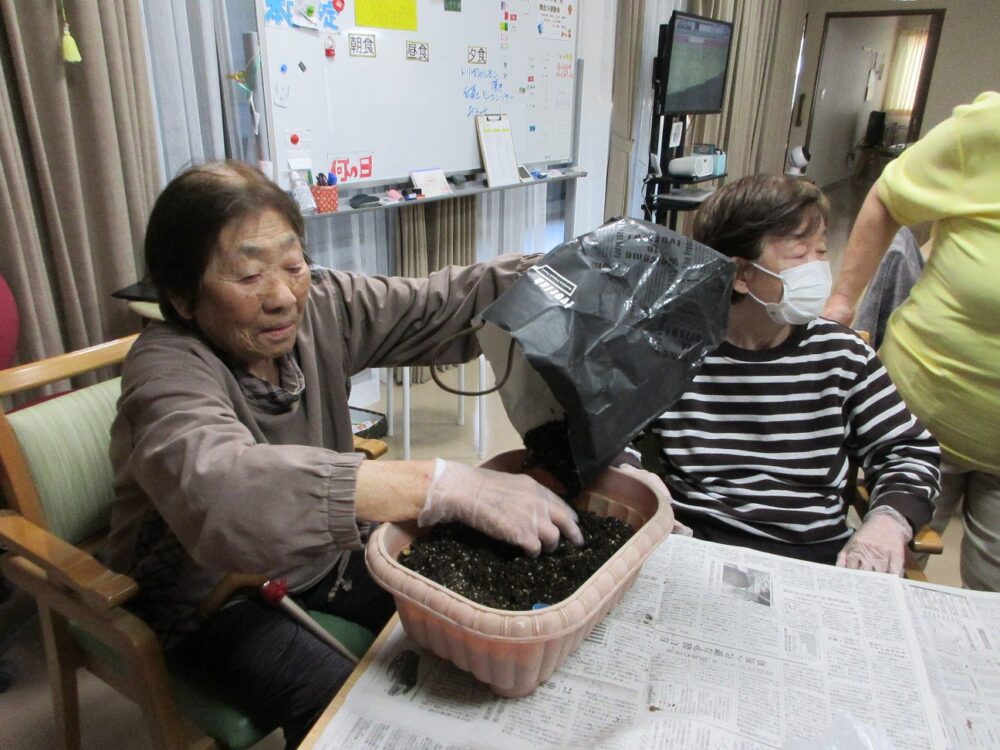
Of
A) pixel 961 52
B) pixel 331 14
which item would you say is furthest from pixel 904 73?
pixel 331 14

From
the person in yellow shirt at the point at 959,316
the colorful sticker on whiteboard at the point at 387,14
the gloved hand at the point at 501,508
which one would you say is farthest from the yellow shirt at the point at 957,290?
the colorful sticker on whiteboard at the point at 387,14

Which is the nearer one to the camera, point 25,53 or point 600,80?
point 25,53

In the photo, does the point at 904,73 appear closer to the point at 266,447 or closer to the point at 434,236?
the point at 434,236

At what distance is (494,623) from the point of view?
64 centimetres

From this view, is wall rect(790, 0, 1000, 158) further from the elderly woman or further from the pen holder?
the elderly woman

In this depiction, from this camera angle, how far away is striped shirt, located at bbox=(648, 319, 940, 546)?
1207mm

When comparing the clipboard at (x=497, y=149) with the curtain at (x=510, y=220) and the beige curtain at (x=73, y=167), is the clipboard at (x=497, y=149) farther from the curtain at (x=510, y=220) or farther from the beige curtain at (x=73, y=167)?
the beige curtain at (x=73, y=167)

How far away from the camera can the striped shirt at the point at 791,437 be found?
121 cm

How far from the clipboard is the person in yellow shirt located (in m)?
1.90

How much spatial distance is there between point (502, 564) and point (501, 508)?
0.21ft

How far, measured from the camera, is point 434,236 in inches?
124

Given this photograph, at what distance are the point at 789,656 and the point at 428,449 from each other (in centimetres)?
211

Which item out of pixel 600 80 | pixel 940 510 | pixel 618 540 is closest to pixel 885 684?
pixel 618 540

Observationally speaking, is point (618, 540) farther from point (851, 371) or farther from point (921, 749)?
point (851, 371)
